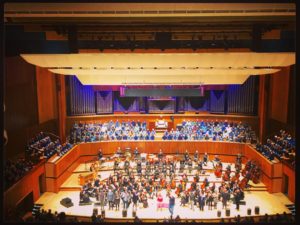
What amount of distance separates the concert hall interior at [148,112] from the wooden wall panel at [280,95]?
0.18ft

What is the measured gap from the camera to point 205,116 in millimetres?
15914

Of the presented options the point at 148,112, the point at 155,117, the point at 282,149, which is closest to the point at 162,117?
the point at 155,117

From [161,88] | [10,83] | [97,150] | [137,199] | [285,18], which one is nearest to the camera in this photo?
[285,18]

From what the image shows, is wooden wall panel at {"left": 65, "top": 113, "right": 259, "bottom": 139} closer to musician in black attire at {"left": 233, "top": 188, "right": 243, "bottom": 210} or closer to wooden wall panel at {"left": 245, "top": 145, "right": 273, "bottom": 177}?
wooden wall panel at {"left": 245, "top": 145, "right": 273, "bottom": 177}

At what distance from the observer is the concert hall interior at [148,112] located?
827cm

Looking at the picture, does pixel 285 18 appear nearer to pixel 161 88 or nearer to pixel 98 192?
pixel 98 192

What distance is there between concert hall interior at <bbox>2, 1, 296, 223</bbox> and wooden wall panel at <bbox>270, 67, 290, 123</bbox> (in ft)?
0.18

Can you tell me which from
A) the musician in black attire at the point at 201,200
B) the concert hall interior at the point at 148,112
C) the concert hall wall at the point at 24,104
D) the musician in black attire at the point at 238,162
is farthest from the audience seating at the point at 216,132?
the musician in black attire at the point at 201,200

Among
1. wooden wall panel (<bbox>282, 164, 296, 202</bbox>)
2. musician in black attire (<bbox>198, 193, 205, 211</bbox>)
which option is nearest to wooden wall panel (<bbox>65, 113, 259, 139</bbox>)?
wooden wall panel (<bbox>282, 164, 296, 202</bbox>)

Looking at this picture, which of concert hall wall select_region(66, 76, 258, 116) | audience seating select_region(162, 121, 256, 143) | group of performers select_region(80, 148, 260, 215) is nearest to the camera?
group of performers select_region(80, 148, 260, 215)

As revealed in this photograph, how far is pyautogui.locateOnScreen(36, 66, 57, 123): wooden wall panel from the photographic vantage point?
499 inches

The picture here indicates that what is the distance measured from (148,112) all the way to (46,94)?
493cm

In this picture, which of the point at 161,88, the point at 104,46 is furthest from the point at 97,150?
the point at 104,46

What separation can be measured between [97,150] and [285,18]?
897 cm
